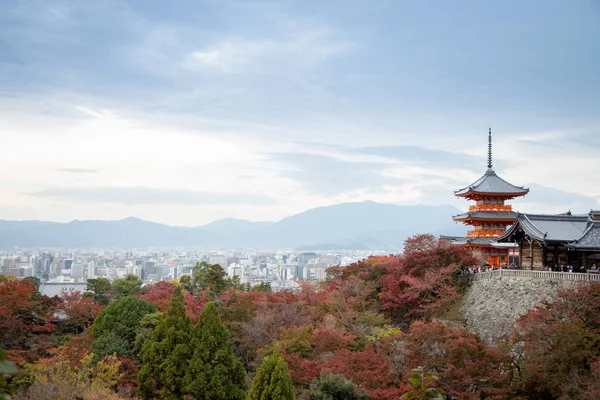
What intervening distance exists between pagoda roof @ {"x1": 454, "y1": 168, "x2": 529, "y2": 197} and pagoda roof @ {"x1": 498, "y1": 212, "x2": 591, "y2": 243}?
659cm

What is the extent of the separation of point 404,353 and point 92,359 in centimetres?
1070

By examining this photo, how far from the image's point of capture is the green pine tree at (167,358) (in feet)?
59.1

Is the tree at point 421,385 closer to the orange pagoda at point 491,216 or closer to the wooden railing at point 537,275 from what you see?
the wooden railing at point 537,275

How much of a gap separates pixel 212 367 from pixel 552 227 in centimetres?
1318

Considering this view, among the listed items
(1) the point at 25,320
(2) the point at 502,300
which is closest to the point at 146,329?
(1) the point at 25,320

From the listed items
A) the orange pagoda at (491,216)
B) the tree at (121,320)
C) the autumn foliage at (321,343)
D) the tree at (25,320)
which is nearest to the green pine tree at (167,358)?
the autumn foliage at (321,343)

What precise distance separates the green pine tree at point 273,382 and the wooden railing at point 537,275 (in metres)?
9.98

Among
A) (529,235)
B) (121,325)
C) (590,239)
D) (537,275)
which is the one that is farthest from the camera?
(121,325)

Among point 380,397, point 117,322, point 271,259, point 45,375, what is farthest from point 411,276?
point 271,259

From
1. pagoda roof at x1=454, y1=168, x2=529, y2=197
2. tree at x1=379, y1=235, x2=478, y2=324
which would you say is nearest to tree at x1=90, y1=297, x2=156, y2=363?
tree at x1=379, y1=235, x2=478, y2=324

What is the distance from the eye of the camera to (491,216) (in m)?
29.5

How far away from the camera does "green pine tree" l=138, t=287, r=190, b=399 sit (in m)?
18.0

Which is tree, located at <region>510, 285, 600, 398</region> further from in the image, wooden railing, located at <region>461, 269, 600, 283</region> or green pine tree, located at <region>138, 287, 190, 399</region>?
green pine tree, located at <region>138, 287, 190, 399</region>

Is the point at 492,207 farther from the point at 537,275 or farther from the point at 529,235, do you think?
the point at 537,275
